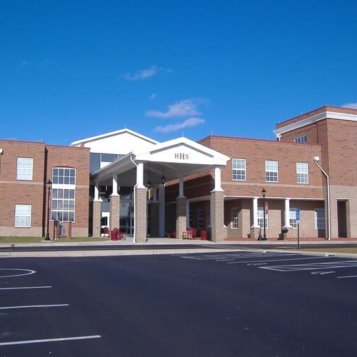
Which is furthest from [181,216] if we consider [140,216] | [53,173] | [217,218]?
[53,173]

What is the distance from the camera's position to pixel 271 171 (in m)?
41.3

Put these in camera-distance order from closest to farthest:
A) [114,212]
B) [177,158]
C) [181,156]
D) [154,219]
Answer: [177,158]
[181,156]
[114,212]
[154,219]

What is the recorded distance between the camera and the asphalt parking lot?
6.40 metres

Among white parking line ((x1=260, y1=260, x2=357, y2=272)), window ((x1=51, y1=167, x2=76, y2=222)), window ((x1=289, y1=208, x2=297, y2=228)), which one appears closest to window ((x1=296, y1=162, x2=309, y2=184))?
window ((x1=289, y1=208, x2=297, y2=228))

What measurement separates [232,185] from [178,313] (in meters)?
31.2

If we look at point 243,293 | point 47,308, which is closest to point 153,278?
point 243,293

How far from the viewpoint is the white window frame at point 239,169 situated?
39812 mm

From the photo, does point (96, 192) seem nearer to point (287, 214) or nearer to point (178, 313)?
point (287, 214)

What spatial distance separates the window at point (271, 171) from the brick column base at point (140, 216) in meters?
12.4

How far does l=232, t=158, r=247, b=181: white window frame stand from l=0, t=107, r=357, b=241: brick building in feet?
0.26

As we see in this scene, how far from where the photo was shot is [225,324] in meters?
7.70

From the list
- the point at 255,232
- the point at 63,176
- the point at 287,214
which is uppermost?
the point at 63,176

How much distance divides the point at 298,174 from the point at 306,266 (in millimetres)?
26142

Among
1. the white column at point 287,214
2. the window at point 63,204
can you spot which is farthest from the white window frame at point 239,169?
the window at point 63,204
